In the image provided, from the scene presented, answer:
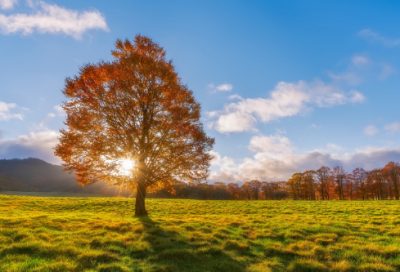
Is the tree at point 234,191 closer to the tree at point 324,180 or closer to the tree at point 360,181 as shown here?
the tree at point 324,180

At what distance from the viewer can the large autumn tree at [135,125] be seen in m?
15.8

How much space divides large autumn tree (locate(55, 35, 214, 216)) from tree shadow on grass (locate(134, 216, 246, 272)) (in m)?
8.13

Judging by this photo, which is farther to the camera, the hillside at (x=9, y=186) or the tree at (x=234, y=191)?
the hillside at (x=9, y=186)

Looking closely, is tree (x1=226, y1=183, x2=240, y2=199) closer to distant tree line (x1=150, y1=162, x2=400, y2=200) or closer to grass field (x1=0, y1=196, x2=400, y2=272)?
distant tree line (x1=150, y1=162, x2=400, y2=200)

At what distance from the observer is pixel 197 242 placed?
Answer: 9.57 metres

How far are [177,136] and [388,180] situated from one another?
94923 millimetres

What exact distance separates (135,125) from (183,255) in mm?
12175

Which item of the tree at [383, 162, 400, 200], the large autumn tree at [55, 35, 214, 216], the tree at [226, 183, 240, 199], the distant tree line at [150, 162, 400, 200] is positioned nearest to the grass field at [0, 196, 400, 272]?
the large autumn tree at [55, 35, 214, 216]

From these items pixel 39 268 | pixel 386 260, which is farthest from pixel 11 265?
pixel 386 260

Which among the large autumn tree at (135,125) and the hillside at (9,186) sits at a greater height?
the large autumn tree at (135,125)

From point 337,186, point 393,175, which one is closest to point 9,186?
point 337,186

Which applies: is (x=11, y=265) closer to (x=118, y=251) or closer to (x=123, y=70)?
(x=118, y=251)

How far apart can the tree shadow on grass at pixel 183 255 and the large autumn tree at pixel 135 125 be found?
813 cm

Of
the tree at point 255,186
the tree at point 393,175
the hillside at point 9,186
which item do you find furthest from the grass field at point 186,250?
the hillside at point 9,186
